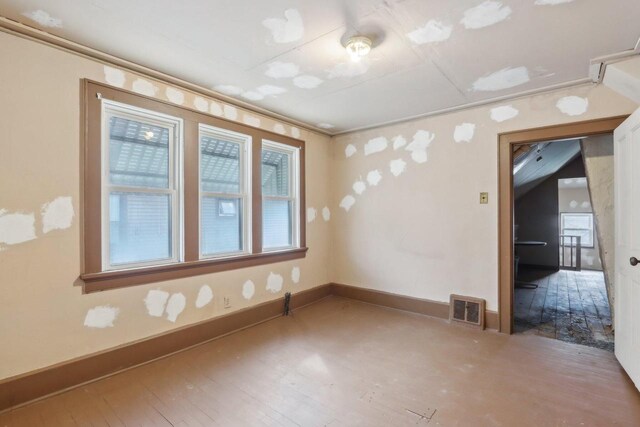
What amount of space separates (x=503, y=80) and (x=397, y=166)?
1537mm

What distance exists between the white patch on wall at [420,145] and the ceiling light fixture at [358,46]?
1.87 metres

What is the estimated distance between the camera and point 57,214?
7.23 ft

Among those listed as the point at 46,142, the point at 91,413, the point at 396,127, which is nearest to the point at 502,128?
the point at 396,127

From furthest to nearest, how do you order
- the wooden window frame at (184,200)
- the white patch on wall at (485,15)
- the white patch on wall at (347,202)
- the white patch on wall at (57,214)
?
the white patch on wall at (347,202) → the wooden window frame at (184,200) → the white patch on wall at (57,214) → the white patch on wall at (485,15)

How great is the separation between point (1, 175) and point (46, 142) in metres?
0.34

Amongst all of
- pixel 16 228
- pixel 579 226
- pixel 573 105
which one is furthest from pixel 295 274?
pixel 579 226

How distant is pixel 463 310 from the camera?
3477 mm

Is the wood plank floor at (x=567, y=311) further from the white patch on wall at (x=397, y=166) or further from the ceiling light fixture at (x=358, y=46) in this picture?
the ceiling light fixture at (x=358, y=46)

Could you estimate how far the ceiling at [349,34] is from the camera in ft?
5.91

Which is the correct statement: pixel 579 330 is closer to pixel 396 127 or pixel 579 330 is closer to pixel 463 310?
pixel 463 310

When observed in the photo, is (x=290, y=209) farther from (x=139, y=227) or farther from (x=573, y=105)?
(x=573, y=105)

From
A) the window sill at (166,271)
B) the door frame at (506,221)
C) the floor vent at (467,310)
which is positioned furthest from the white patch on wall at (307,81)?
the floor vent at (467,310)

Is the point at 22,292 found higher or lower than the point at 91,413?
higher

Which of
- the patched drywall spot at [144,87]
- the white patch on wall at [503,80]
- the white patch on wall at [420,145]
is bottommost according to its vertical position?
the white patch on wall at [420,145]
